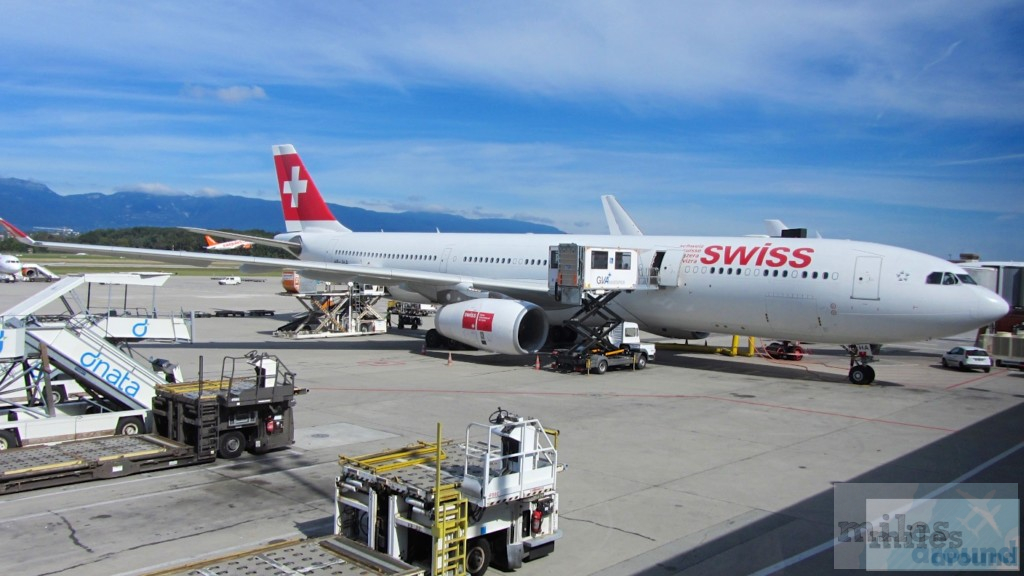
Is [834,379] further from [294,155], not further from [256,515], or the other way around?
[294,155]

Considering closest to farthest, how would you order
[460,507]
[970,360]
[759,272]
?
[460,507] → [759,272] → [970,360]

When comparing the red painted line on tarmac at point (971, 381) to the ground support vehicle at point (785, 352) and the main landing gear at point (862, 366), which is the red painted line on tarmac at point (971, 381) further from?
the ground support vehicle at point (785, 352)

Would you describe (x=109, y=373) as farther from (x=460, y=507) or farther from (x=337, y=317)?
(x=337, y=317)

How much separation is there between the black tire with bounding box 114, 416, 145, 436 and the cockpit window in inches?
672

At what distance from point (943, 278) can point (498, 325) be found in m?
11.1

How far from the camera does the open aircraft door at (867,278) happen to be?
18734 millimetres

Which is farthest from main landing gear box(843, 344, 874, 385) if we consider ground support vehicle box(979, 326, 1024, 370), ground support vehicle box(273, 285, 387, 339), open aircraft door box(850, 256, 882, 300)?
ground support vehicle box(273, 285, 387, 339)

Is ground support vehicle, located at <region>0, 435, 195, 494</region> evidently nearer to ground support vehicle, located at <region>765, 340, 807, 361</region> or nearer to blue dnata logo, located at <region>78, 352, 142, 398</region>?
blue dnata logo, located at <region>78, 352, 142, 398</region>

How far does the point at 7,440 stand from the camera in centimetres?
1139

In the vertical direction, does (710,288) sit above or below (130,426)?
above

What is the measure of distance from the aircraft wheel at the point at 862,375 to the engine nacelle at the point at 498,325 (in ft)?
27.3

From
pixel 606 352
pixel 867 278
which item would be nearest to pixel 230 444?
pixel 606 352

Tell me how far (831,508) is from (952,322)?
34.3ft

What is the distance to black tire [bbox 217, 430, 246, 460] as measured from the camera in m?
11.7
